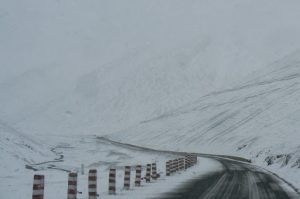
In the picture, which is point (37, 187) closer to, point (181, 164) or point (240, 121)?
point (181, 164)

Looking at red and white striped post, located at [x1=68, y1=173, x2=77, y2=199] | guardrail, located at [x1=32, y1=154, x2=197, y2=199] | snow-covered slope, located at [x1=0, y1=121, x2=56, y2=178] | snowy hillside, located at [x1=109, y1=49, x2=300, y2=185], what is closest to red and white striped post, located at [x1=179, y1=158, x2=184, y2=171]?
guardrail, located at [x1=32, y1=154, x2=197, y2=199]

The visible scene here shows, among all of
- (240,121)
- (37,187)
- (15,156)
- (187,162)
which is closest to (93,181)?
(37,187)

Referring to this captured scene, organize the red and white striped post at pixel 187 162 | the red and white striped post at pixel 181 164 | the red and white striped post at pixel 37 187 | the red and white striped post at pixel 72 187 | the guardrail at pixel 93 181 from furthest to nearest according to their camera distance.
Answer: the red and white striped post at pixel 187 162, the red and white striped post at pixel 181 164, the red and white striped post at pixel 72 187, the guardrail at pixel 93 181, the red and white striped post at pixel 37 187

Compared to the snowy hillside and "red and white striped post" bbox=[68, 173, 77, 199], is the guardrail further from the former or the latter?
the snowy hillside

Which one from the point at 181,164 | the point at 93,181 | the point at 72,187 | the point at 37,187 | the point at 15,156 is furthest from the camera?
the point at 15,156

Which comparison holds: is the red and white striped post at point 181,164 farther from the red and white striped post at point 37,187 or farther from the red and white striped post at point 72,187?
the red and white striped post at point 37,187

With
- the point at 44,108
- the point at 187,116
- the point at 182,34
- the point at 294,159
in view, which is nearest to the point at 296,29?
the point at 182,34

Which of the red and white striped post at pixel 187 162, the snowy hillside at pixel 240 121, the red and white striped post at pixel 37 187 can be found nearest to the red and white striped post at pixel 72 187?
the red and white striped post at pixel 37 187

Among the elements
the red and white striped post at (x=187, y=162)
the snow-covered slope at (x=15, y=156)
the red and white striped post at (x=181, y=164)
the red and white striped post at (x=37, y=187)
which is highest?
the snow-covered slope at (x=15, y=156)

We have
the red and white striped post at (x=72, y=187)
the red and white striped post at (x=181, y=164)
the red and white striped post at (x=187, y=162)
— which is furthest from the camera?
the red and white striped post at (x=187, y=162)

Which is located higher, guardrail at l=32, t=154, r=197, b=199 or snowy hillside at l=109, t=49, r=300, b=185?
snowy hillside at l=109, t=49, r=300, b=185

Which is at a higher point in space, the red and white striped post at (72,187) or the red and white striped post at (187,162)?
the red and white striped post at (187,162)

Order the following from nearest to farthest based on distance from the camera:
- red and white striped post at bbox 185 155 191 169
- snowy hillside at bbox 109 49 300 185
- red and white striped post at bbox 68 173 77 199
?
1. red and white striped post at bbox 68 173 77 199
2. red and white striped post at bbox 185 155 191 169
3. snowy hillside at bbox 109 49 300 185

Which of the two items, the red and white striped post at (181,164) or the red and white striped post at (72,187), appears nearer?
the red and white striped post at (72,187)
